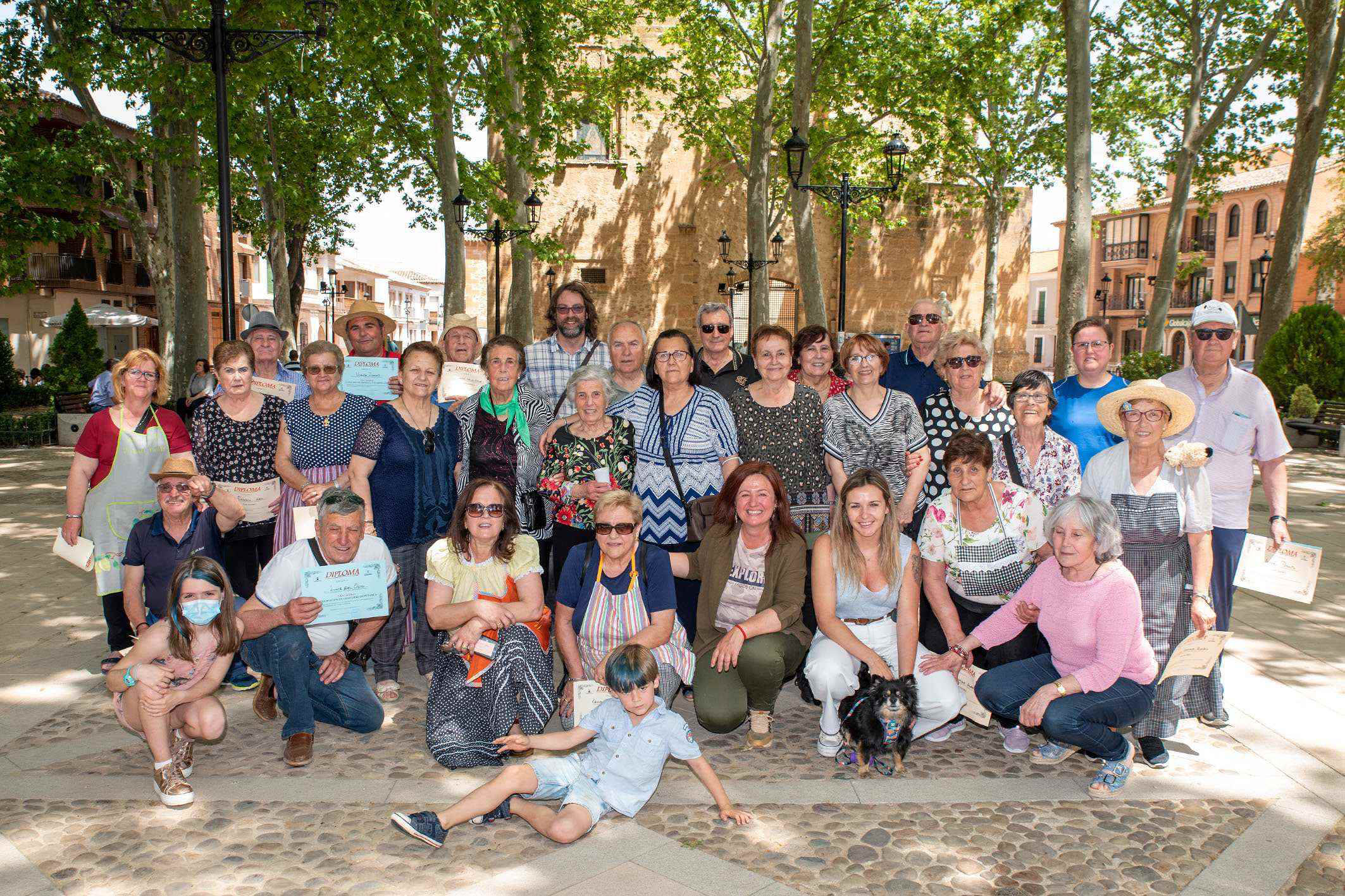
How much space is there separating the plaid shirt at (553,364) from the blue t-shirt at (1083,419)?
285cm

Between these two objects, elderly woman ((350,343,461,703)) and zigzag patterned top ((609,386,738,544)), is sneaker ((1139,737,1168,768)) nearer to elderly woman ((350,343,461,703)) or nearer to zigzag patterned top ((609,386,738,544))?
zigzag patterned top ((609,386,738,544))

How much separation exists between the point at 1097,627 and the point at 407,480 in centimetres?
371

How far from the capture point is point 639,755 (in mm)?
4164

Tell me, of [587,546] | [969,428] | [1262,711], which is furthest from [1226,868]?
[587,546]

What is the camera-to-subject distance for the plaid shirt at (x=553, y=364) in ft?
21.6

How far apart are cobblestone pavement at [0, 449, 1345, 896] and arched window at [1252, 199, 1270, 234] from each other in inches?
2080

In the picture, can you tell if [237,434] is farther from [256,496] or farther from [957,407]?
[957,407]

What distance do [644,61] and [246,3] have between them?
12.6m

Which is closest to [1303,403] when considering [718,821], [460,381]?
[460,381]

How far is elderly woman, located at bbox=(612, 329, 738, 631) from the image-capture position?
5.59m

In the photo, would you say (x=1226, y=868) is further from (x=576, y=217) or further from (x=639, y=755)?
(x=576, y=217)

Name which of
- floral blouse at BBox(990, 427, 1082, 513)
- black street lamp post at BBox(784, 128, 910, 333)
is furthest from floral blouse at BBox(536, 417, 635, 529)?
black street lamp post at BBox(784, 128, 910, 333)

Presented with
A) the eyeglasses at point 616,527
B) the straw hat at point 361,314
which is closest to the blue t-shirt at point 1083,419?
the eyeglasses at point 616,527

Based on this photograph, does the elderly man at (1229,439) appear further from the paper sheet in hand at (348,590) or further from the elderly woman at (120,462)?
the elderly woman at (120,462)
